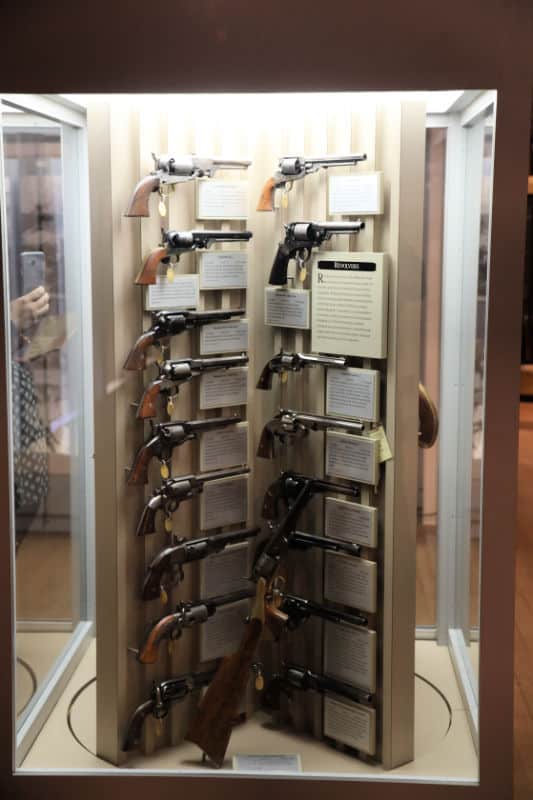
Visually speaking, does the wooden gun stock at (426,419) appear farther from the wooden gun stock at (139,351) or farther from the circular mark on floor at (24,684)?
the circular mark on floor at (24,684)

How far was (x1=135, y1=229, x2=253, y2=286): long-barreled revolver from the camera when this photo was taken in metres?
3.01

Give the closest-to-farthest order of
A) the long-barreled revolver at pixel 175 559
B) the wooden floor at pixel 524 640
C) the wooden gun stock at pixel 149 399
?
the wooden gun stock at pixel 149 399 < the long-barreled revolver at pixel 175 559 < the wooden floor at pixel 524 640

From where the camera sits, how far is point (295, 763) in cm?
313

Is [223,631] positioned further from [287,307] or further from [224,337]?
[287,307]

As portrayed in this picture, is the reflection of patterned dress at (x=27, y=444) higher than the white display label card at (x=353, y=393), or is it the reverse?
the white display label card at (x=353, y=393)

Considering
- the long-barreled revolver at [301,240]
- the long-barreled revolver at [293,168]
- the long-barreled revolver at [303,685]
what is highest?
the long-barreled revolver at [293,168]

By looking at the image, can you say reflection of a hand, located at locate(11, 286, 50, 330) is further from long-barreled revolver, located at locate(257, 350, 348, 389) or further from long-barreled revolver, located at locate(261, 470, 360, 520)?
long-barreled revolver, located at locate(261, 470, 360, 520)

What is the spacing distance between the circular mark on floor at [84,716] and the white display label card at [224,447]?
0.97 m

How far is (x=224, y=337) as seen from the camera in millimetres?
3197

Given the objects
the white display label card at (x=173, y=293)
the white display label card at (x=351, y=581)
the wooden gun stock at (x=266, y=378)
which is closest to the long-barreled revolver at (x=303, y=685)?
the white display label card at (x=351, y=581)

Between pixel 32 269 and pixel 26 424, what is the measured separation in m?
0.53

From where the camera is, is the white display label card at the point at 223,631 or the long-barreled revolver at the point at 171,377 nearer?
the long-barreled revolver at the point at 171,377

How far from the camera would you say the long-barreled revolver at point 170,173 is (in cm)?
296

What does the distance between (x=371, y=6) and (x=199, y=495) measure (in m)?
1.62
